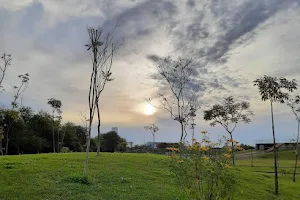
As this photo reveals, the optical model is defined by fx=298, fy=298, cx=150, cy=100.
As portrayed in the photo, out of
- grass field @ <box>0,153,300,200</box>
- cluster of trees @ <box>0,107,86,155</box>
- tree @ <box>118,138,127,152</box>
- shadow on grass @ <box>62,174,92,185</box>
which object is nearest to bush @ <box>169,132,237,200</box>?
grass field @ <box>0,153,300,200</box>

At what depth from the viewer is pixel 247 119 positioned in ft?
A: 103

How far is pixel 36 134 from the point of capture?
4112cm

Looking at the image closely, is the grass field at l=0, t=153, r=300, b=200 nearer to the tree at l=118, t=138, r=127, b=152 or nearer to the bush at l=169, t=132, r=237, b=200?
the bush at l=169, t=132, r=237, b=200

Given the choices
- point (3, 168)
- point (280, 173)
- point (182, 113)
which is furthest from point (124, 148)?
point (3, 168)

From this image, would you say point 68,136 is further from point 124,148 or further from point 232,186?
point 232,186

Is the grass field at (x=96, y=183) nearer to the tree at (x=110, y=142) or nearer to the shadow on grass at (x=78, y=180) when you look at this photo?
the shadow on grass at (x=78, y=180)

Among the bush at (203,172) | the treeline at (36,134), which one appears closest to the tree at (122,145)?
the treeline at (36,134)

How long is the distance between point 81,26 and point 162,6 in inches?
155

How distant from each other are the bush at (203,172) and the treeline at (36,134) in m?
27.8

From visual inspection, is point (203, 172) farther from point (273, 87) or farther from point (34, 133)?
point (34, 133)

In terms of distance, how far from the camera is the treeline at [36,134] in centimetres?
3609

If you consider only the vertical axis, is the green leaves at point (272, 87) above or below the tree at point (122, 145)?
above

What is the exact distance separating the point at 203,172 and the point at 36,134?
3788 centimetres

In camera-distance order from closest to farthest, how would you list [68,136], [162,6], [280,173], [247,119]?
[162,6]
[280,173]
[247,119]
[68,136]
